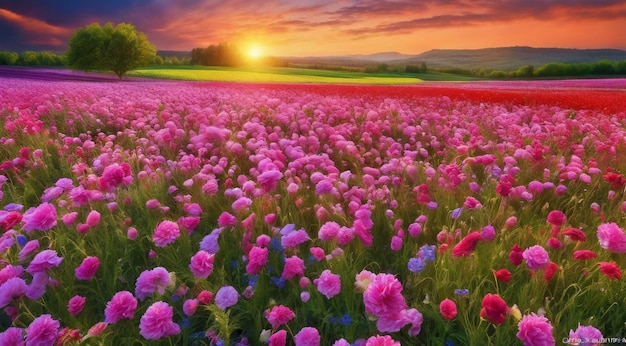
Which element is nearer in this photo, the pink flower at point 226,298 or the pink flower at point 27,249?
the pink flower at point 226,298

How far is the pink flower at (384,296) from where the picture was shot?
1.51 m

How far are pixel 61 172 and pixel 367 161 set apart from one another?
10.1ft

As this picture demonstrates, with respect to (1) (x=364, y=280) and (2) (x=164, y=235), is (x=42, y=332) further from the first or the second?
(1) (x=364, y=280)

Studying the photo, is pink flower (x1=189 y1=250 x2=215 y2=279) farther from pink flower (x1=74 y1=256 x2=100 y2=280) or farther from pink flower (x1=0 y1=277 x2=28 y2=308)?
pink flower (x1=0 y1=277 x2=28 y2=308)

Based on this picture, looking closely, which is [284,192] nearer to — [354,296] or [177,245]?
[177,245]

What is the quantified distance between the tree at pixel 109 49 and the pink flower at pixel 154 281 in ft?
122

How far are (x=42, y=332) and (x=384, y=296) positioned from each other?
1.25 m

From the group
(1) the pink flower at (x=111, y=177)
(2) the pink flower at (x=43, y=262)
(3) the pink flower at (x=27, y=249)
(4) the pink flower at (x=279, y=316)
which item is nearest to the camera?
(4) the pink flower at (x=279, y=316)

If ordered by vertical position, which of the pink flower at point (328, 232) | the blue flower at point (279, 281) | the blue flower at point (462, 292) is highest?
the pink flower at point (328, 232)

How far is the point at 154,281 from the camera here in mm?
1864

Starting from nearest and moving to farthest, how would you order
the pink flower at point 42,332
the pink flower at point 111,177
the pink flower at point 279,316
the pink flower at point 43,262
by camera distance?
the pink flower at point 42,332
the pink flower at point 279,316
the pink flower at point 43,262
the pink flower at point 111,177

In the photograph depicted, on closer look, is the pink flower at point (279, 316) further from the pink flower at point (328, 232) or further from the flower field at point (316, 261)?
the pink flower at point (328, 232)

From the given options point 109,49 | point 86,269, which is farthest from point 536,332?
point 109,49

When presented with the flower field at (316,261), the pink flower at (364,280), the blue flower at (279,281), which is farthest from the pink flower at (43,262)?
the pink flower at (364,280)
